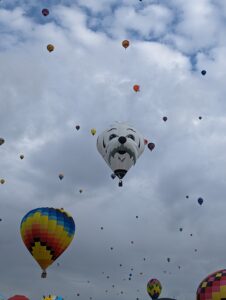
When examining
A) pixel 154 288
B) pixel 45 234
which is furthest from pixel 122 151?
pixel 154 288

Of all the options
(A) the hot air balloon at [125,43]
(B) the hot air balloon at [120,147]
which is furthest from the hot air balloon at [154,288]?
(A) the hot air balloon at [125,43]

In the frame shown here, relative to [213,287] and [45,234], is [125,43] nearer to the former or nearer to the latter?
[45,234]

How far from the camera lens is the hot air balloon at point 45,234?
3400cm

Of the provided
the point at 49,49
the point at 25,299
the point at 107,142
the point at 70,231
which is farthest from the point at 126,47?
the point at 25,299

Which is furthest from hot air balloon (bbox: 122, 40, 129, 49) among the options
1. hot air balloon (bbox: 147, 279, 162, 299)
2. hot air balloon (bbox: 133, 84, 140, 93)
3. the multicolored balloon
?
hot air balloon (bbox: 147, 279, 162, 299)

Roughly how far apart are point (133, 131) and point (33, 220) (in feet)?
29.4

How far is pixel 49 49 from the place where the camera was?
126ft

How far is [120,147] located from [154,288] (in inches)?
1037

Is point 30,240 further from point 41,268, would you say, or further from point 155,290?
point 155,290

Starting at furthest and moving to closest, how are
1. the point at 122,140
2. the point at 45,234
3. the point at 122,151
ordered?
the point at 45,234 → the point at 122,151 → the point at 122,140

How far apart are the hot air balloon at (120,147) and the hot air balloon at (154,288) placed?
2360 centimetres

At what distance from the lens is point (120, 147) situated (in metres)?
31.7

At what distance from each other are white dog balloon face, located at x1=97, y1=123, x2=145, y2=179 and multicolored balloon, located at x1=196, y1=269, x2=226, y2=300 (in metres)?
8.65

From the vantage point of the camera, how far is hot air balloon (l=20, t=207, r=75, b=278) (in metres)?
34.0
